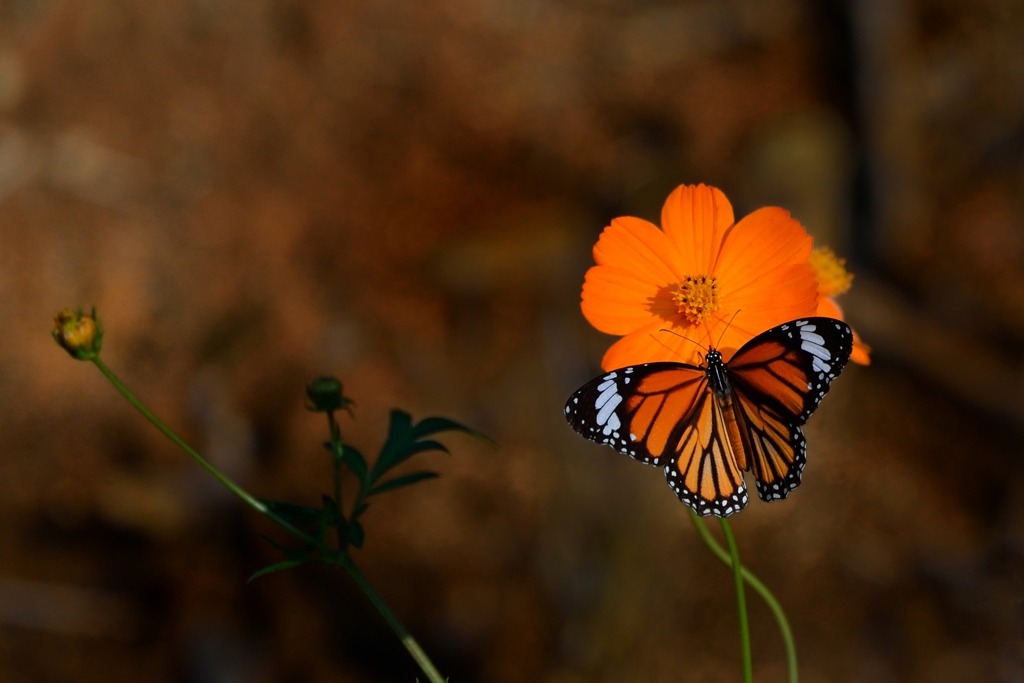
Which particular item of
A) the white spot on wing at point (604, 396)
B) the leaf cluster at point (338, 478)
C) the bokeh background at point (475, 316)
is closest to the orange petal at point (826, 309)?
the white spot on wing at point (604, 396)

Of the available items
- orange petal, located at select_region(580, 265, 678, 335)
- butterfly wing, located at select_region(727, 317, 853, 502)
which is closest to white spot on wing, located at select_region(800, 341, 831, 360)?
butterfly wing, located at select_region(727, 317, 853, 502)

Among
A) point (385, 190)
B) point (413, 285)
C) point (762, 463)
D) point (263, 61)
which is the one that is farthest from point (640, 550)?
point (263, 61)

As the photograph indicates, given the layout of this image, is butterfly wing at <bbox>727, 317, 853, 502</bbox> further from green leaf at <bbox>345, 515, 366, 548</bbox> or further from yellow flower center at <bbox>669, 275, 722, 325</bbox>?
green leaf at <bbox>345, 515, 366, 548</bbox>

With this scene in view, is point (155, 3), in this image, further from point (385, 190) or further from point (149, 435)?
point (149, 435)

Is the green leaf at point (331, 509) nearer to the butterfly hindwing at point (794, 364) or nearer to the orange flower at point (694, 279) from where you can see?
the orange flower at point (694, 279)

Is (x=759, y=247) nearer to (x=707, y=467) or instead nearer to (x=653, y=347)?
(x=653, y=347)
